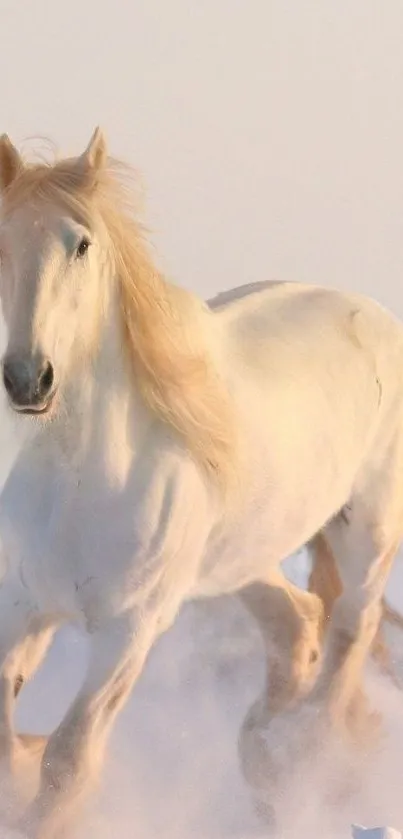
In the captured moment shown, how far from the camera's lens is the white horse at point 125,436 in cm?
52

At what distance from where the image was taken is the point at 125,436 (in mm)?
585

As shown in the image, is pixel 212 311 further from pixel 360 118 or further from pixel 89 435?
pixel 360 118

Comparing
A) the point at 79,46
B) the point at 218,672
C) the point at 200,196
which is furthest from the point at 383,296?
the point at 218,672

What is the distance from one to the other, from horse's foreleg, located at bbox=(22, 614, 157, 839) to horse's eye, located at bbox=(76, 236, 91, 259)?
207 mm

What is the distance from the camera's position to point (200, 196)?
3.64ft

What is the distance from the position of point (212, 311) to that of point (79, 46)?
1.51 ft

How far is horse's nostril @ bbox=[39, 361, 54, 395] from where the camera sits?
0.49m

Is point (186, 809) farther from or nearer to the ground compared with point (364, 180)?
nearer to the ground

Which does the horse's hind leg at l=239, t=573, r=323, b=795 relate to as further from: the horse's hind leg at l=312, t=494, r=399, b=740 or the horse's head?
the horse's head

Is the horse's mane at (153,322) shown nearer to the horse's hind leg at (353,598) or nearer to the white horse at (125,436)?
the white horse at (125,436)

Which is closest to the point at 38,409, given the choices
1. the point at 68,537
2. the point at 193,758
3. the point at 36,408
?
the point at 36,408

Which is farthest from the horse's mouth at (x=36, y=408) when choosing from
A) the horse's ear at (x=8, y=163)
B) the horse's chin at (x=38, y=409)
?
the horse's ear at (x=8, y=163)

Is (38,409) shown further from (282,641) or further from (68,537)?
(282,641)

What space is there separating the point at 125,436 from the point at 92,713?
0.16 m
